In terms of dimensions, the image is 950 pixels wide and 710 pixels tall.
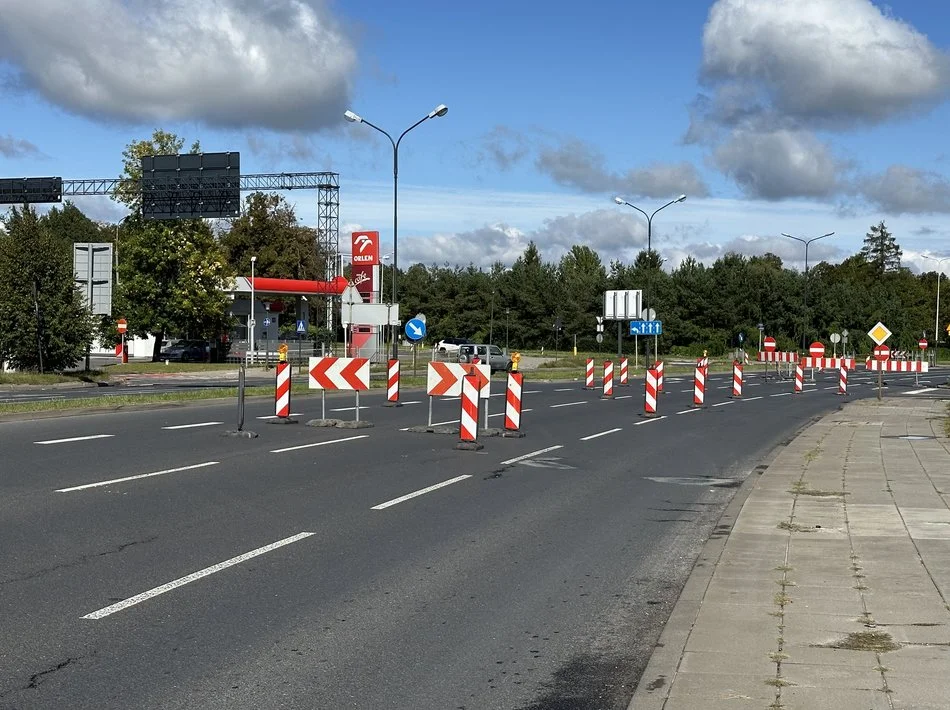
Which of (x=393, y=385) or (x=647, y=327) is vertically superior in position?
(x=647, y=327)

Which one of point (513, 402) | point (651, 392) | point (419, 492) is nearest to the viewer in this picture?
point (419, 492)

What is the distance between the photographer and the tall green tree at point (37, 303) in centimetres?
A: 4144

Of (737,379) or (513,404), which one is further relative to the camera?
(737,379)

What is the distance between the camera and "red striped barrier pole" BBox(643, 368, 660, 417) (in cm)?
2805

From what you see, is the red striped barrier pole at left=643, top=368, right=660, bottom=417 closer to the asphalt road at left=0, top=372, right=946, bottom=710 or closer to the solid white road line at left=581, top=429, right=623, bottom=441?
the solid white road line at left=581, top=429, right=623, bottom=441

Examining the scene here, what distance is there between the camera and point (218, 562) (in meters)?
8.53

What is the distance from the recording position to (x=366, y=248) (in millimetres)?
65812

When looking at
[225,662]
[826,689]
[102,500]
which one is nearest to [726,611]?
[826,689]

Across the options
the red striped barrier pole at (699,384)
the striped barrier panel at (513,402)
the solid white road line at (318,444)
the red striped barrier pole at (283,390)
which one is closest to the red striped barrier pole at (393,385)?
the red striped barrier pole at (283,390)

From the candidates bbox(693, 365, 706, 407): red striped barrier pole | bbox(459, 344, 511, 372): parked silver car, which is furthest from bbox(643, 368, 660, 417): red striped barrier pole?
bbox(459, 344, 511, 372): parked silver car

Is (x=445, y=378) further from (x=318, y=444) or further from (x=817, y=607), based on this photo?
(x=817, y=607)

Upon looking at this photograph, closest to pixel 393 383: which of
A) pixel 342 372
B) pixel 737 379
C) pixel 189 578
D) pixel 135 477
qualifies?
pixel 342 372

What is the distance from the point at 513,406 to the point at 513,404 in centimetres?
5

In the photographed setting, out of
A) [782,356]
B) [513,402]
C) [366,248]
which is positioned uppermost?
[366,248]
